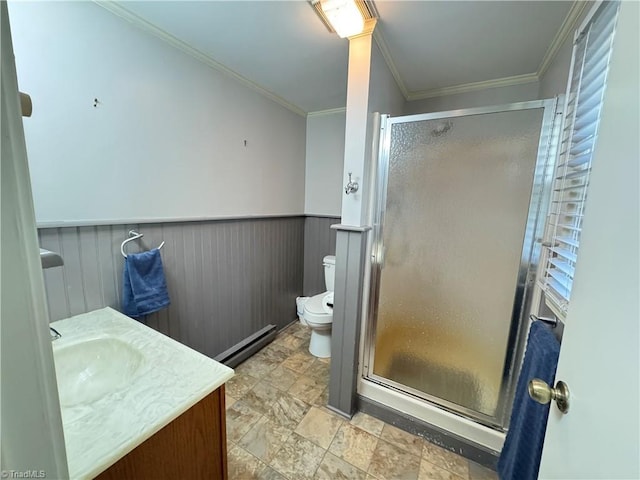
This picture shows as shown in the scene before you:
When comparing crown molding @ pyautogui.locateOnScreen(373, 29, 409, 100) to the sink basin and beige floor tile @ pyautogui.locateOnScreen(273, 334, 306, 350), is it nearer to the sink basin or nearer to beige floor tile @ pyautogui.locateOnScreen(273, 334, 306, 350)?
the sink basin

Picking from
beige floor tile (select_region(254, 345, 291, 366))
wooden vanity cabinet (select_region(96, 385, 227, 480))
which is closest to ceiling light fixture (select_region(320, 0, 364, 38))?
wooden vanity cabinet (select_region(96, 385, 227, 480))

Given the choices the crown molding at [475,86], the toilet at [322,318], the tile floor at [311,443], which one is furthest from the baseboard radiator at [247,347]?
the crown molding at [475,86]

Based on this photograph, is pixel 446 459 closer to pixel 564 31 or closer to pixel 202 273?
pixel 202 273

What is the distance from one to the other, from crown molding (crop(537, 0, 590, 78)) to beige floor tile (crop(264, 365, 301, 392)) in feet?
8.42

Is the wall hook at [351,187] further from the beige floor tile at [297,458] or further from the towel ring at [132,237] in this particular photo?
the beige floor tile at [297,458]

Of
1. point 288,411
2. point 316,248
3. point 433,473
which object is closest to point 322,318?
point 288,411

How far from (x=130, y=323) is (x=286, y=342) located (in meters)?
1.53

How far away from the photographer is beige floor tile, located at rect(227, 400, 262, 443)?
1453mm

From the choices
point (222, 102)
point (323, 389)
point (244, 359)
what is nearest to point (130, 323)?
point (244, 359)

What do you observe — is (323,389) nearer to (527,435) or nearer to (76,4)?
(527,435)

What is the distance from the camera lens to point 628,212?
418mm

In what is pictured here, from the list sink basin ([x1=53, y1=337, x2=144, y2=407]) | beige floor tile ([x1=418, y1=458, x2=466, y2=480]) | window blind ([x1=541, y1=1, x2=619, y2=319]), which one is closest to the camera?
window blind ([x1=541, y1=1, x2=619, y2=319])

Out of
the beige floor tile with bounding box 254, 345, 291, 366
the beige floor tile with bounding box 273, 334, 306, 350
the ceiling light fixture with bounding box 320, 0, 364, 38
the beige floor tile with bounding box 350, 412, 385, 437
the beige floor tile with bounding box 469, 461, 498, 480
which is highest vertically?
the ceiling light fixture with bounding box 320, 0, 364, 38

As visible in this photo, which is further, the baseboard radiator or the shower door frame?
the baseboard radiator
